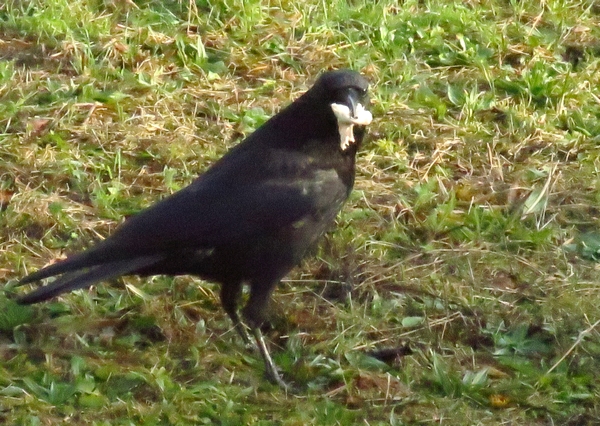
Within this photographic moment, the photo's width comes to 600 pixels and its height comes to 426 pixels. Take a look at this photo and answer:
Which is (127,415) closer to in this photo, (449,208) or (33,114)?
(449,208)

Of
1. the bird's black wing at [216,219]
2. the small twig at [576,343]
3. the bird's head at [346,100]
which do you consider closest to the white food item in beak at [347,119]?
the bird's head at [346,100]

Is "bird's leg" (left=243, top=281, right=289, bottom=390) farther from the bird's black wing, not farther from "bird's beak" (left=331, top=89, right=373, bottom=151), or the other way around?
"bird's beak" (left=331, top=89, right=373, bottom=151)

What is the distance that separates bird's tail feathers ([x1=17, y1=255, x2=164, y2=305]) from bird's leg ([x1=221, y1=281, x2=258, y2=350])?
0.95 feet

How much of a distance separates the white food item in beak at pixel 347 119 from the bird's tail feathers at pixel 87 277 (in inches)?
30.0

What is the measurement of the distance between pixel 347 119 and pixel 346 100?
2.9 inches

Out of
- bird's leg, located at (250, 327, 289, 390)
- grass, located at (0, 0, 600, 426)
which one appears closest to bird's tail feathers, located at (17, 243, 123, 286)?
grass, located at (0, 0, 600, 426)

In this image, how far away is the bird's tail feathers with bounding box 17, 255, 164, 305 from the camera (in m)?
3.88

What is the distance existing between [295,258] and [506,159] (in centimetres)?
172

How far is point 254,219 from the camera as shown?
400 centimetres

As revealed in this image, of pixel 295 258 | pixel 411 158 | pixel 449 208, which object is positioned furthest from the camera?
pixel 411 158

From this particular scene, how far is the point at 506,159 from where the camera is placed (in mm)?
5387

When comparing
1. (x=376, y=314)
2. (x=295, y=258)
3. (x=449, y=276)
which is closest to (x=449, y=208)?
(x=449, y=276)

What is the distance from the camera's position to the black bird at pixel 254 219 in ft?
13.1

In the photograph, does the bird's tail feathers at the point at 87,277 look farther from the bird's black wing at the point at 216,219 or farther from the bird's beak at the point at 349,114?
the bird's beak at the point at 349,114
